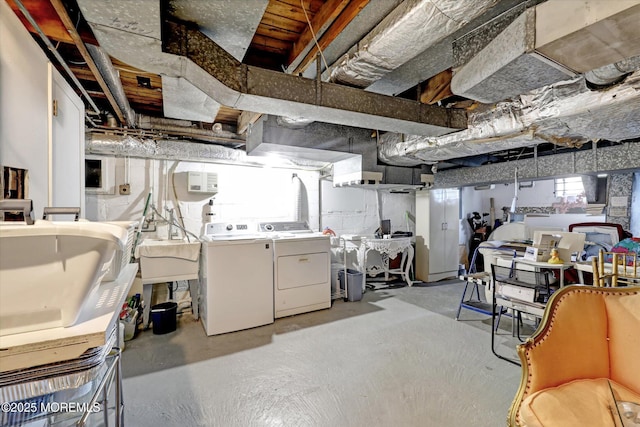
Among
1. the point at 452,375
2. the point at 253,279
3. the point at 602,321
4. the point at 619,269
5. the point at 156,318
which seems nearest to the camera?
the point at 602,321

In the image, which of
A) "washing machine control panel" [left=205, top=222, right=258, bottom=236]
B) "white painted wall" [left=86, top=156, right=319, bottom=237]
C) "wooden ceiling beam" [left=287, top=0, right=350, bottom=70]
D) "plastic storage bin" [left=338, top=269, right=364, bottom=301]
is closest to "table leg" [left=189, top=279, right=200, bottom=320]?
"washing machine control panel" [left=205, top=222, right=258, bottom=236]

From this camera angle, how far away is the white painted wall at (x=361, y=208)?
196 inches

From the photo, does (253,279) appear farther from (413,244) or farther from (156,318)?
(413,244)

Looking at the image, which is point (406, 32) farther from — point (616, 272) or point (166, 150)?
point (166, 150)

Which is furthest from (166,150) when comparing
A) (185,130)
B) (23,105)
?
(23,105)

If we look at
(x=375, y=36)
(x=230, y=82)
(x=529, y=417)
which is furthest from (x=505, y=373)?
(x=230, y=82)

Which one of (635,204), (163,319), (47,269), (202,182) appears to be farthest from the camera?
(635,204)

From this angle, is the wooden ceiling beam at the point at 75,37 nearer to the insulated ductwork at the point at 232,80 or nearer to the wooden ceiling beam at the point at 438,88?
the insulated ductwork at the point at 232,80

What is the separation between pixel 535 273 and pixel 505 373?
3.13ft

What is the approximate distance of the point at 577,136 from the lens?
98.3 inches

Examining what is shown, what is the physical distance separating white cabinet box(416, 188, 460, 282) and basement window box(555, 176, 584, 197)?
9.88 feet

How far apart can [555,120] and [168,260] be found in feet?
12.4

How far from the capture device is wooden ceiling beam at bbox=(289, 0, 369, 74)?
60.1 inches

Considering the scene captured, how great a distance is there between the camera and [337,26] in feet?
5.57
